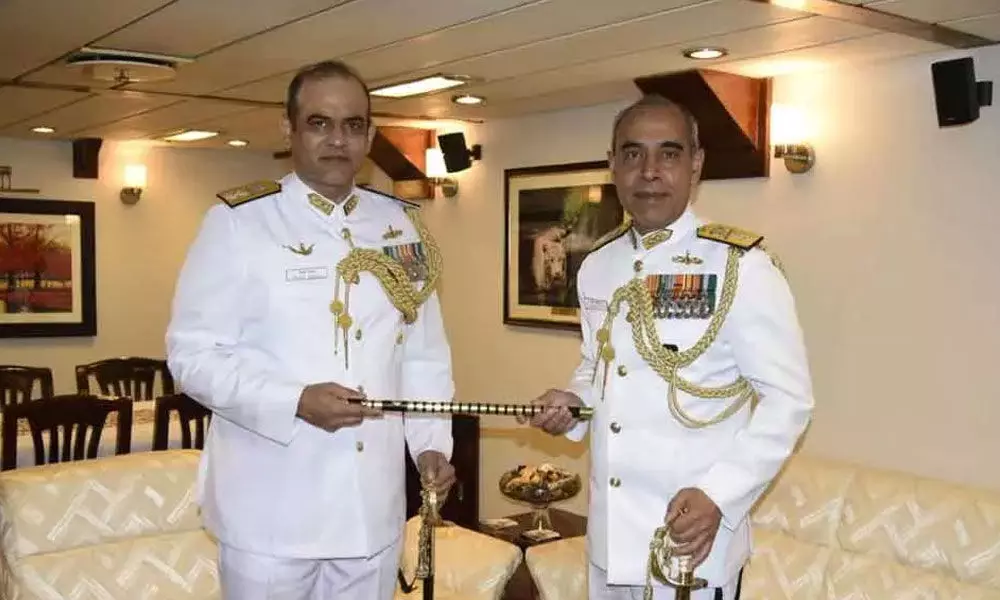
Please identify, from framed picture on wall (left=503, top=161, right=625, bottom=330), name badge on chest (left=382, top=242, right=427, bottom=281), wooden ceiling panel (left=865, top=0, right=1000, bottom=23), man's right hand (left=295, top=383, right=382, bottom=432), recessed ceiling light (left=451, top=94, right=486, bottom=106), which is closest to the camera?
man's right hand (left=295, top=383, right=382, bottom=432)

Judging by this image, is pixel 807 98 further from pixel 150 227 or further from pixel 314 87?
pixel 150 227

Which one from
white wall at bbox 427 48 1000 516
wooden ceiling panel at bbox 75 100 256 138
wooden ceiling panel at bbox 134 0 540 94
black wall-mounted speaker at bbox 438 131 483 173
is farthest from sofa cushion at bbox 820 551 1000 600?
wooden ceiling panel at bbox 75 100 256 138

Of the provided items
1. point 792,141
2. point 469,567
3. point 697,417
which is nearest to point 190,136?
point 469,567

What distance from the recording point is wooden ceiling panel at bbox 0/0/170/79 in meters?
2.59

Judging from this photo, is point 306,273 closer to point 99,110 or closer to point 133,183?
point 99,110

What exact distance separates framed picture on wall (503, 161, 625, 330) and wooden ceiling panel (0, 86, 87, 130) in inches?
73.3

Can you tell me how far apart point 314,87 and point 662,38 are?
1431 millimetres

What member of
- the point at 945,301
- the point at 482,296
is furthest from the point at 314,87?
the point at 482,296

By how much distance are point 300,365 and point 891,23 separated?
178cm

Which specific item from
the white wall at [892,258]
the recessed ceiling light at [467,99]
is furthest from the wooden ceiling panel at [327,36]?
the white wall at [892,258]

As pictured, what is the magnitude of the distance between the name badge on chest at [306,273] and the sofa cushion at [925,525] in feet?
6.35

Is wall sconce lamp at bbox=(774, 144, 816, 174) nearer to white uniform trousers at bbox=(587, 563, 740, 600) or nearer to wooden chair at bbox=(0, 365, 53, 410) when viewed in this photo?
white uniform trousers at bbox=(587, 563, 740, 600)

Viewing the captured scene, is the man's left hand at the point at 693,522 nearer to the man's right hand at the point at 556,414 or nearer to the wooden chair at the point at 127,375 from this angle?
the man's right hand at the point at 556,414

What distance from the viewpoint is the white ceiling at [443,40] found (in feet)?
8.55
